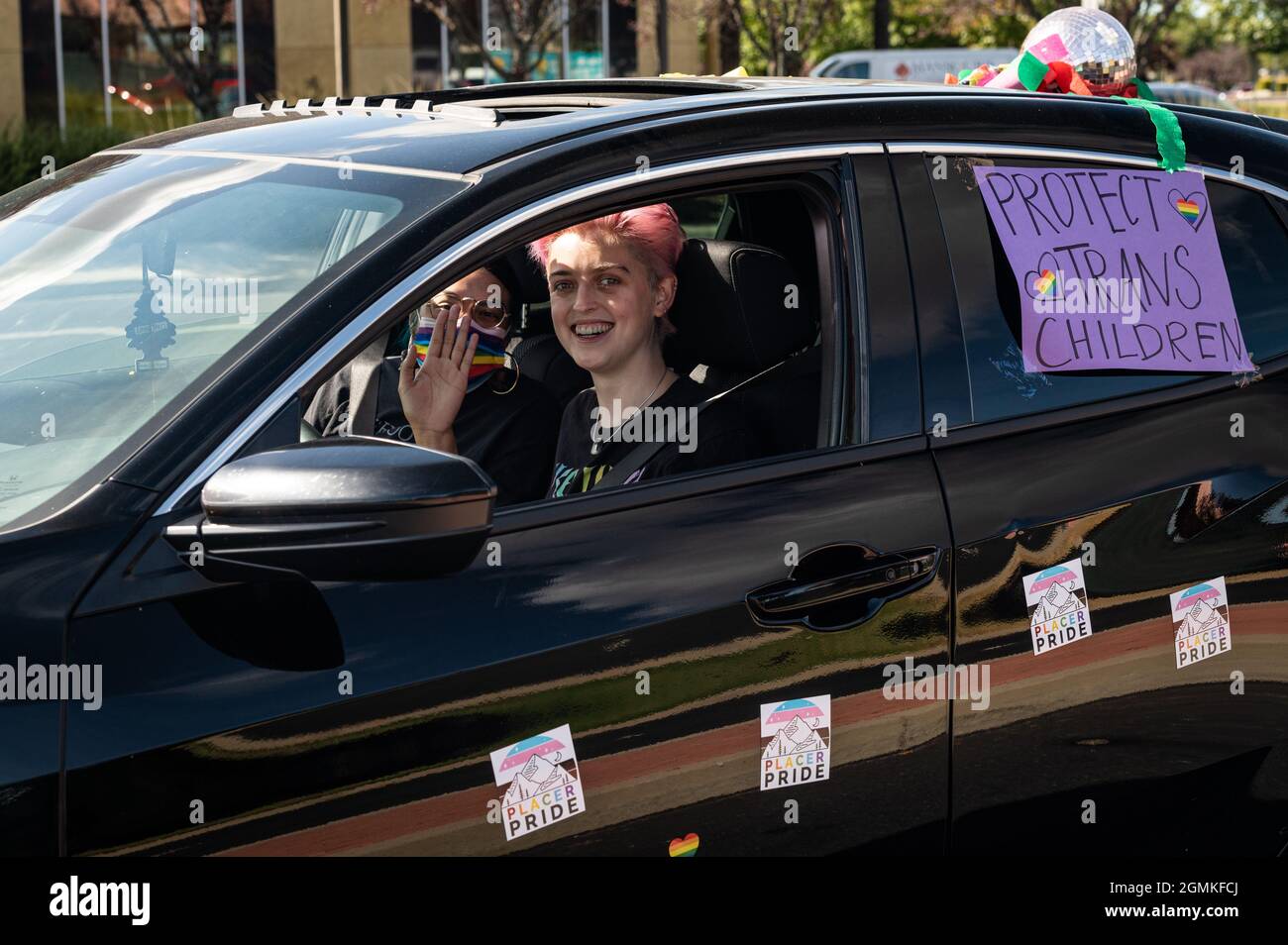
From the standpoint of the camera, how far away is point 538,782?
2.15 meters

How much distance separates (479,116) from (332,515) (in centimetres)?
98

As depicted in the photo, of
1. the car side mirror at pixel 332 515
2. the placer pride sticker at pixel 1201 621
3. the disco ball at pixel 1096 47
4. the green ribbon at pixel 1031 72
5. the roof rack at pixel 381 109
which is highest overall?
the disco ball at pixel 1096 47

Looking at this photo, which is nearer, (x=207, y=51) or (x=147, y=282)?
(x=147, y=282)

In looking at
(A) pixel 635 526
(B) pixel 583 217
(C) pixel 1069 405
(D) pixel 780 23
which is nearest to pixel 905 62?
(D) pixel 780 23

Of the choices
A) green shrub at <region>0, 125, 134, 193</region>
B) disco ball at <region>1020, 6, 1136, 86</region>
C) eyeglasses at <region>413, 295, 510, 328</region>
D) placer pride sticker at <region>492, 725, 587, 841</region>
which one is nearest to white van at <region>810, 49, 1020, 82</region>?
green shrub at <region>0, 125, 134, 193</region>

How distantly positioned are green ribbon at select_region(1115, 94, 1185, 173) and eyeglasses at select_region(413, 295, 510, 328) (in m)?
1.34

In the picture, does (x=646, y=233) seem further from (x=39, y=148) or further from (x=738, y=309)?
(x=39, y=148)

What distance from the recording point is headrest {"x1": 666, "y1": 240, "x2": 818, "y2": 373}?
3020mm

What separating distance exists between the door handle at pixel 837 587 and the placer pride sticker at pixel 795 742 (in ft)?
0.40

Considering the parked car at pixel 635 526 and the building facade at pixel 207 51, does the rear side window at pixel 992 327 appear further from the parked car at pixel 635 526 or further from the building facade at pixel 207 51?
the building facade at pixel 207 51

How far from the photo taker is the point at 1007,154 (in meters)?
2.76

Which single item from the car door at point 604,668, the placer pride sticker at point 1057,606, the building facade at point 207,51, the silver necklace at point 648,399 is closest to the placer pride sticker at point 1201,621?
the placer pride sticker at point 1057,606

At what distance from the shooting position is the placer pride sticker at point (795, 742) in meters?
2.33

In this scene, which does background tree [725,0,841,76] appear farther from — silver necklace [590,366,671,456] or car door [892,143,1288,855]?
car door [892,143,1288,855]
